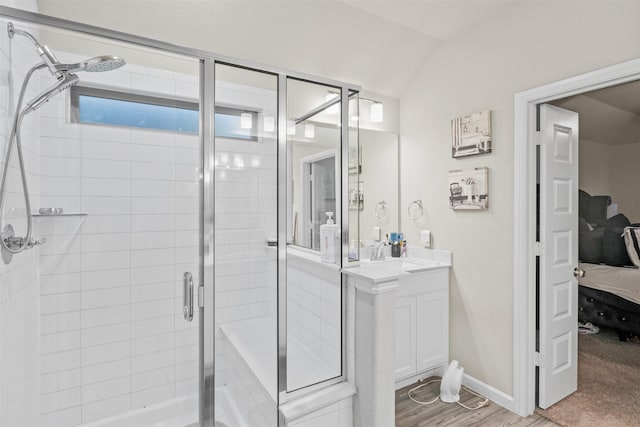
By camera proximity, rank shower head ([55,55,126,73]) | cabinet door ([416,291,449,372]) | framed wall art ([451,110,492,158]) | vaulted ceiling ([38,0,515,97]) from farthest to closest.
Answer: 1. cabinet door ([416,291,449,372])
2. framed wall art ([451,110,492,158])
3. vaulted ceiling ([38,0,515,97])
4. shower head ([55,55,126,73])

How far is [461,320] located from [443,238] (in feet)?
2.11

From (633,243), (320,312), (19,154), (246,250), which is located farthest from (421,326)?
(633,243)

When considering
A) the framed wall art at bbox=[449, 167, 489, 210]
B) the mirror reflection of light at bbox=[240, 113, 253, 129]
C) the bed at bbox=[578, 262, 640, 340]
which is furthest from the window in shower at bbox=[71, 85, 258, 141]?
the bed at bbox=[578, 262, 640, 340]

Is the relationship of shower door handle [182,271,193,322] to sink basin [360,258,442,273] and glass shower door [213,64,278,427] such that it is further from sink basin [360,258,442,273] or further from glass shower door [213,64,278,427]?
sink basin [360,258,442,273]

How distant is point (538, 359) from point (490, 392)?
41cm

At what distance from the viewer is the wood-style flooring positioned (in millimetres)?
2023

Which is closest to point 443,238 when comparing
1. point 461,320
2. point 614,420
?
point 461,320

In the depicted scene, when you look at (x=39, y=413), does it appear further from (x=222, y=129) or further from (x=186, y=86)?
(x=186, y=86)

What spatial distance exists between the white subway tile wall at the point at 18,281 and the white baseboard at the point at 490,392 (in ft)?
8.74

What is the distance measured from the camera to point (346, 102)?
1.81 metres

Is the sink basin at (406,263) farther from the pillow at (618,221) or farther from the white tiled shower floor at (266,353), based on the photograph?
the pillow at (618,221)

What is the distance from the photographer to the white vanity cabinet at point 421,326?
2.32 meters

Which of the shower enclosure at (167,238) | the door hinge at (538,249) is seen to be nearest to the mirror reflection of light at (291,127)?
the shower enclosure at (167,238)

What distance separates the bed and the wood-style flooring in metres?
1.74
